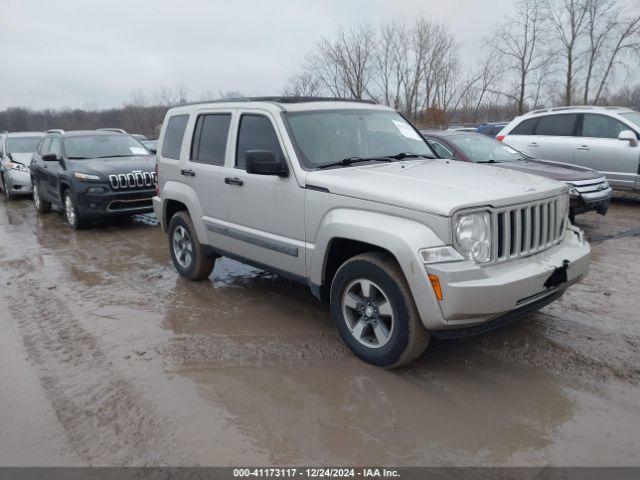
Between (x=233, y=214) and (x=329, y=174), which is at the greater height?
(x=329, y=174)

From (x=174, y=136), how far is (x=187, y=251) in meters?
1.36

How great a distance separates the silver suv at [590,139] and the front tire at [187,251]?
732 cm

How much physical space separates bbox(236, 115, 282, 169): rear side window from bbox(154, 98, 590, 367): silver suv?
15 mm

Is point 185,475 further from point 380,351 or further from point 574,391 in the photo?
point 574,391

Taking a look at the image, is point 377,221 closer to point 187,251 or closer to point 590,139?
point 187,251

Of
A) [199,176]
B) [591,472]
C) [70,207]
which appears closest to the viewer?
[591,472]

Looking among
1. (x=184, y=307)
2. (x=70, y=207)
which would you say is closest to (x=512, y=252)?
(x=184, y=307)

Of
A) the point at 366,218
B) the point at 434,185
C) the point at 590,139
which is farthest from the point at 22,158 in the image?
the point at 590,139

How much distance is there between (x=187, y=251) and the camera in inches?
239

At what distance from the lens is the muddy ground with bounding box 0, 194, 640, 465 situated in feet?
9.70

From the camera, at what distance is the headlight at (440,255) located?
3.27m

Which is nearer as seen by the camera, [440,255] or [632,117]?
[440,255]

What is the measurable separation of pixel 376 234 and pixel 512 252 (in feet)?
3.11

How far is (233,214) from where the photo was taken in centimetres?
502
